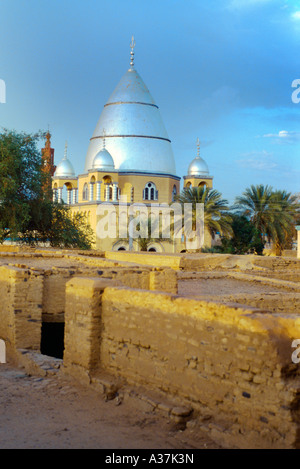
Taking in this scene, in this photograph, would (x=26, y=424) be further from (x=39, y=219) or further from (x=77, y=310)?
(x=39, y=219)

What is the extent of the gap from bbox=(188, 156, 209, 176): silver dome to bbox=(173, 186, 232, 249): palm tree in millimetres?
14719

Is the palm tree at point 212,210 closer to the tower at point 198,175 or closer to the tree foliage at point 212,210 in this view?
the tree foliage at point 212,210

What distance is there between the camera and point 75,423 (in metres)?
5.76

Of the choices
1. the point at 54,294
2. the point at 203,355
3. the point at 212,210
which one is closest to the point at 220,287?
the point at 54,294

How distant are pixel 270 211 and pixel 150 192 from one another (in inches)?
581

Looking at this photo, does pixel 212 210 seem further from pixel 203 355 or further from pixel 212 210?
pixel 203 355

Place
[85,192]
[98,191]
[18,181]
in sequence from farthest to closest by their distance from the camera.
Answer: [85,192], [98,191], [18,181]

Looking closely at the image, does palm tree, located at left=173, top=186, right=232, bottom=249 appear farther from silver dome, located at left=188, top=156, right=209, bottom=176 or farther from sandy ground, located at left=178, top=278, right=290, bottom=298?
sandy ground, located at left=178, top=278, right=290, bottom=298

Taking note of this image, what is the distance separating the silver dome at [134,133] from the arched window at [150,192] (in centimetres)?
113

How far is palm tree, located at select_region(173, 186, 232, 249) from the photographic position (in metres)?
31.6

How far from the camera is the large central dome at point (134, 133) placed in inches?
1774

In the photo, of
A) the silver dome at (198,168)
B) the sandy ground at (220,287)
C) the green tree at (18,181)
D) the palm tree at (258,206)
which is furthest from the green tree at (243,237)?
the sandy ground at (220,287)

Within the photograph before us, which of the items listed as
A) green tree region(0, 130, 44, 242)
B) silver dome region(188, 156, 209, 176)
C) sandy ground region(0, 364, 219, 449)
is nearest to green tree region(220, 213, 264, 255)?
green tree region(0, 130, 44, 242)

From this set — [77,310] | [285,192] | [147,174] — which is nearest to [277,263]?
[77,310]
